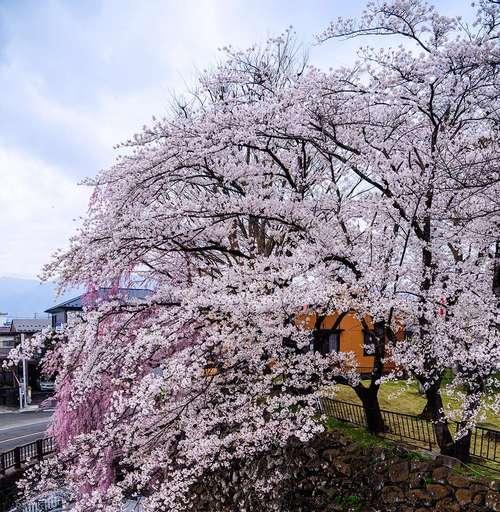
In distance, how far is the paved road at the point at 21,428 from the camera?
72.9 ft

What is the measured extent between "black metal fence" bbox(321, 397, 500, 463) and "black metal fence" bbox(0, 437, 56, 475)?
10153 mm

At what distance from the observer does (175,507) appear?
8.78 m

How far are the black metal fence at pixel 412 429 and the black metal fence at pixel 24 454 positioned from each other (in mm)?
10153

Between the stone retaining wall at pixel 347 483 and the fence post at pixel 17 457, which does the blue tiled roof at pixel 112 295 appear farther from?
the fence post at pixel 17 457

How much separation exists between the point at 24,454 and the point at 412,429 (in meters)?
14.4

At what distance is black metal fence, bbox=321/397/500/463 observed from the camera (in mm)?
8688

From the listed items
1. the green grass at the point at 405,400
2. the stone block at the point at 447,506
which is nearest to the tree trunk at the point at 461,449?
the stone block at the point at 447,506

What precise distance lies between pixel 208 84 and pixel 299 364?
19.7ft

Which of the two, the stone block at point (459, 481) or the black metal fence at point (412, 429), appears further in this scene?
the black metal fence at point (412, 429)

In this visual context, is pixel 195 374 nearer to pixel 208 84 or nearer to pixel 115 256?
pixel 115 256

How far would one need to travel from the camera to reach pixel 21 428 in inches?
1006

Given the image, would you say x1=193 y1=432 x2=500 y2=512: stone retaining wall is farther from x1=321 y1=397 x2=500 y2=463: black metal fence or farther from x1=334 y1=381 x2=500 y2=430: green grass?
x1=334 y1=381 x2=500 y2=430: green grass

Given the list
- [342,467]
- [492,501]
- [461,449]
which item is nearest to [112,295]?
[342,467]

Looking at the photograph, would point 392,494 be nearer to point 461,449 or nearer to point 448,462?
point 448,462
